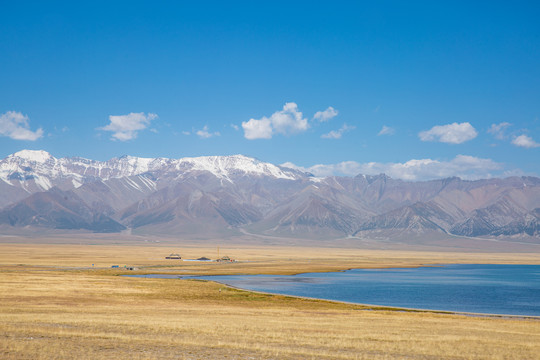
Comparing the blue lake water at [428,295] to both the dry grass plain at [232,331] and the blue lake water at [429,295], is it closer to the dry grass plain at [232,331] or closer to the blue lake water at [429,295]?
the blue lake water at [429,295]

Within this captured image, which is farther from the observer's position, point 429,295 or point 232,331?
point 429,295

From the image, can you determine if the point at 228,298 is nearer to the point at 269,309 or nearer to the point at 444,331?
the point at 269,309

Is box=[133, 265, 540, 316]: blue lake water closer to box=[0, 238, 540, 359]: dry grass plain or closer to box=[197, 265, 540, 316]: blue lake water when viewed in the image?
box=[197, 265, 540, 316]: blue lake water

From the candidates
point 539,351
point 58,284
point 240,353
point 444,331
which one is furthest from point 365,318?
point 58,284

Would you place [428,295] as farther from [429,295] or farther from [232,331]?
[232,331]

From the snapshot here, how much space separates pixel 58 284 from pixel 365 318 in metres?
47.6

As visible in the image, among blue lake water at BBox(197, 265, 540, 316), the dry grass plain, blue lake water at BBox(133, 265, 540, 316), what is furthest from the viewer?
blue lake water at BBox(197, 265, 540, 316)

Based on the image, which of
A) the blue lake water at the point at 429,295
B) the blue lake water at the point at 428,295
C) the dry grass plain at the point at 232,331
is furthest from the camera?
the blue lake water at the point at 429,295

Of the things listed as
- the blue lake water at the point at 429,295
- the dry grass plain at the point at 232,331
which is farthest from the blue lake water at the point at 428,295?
the dry grass plain at the point at 232,331

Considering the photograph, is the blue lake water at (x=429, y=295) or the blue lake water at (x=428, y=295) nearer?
the blue lake water at (x=428, y=295)

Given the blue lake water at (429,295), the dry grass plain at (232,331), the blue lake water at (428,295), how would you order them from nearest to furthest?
the dry grass plain at (232,331) < the blue lake water at (428,295) < the blue lake water at (429,295)

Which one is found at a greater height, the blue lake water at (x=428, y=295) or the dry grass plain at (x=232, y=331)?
the dry grass plain at (x=232, y=331)

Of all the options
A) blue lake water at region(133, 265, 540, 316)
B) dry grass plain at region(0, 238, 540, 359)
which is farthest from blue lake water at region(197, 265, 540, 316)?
dry grass plain at region(0, 238, 540, 359)

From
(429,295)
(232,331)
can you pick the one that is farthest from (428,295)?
(232,331)
